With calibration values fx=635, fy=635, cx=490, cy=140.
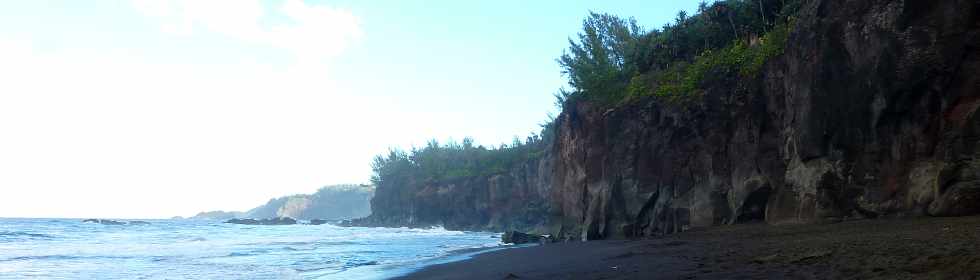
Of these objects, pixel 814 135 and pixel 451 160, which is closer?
pixel 814 135

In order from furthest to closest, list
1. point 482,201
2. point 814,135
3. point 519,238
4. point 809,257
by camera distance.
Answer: point 482,201 < point 519,238 < point 814,135 < point 809,257

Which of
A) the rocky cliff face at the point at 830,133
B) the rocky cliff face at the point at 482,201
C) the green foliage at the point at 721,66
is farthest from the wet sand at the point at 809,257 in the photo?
the rocky cliff face at the point at 482,201

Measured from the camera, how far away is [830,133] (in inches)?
604

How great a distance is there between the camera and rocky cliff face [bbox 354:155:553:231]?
5859 cm

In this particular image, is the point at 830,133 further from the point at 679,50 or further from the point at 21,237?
the point at 21,237

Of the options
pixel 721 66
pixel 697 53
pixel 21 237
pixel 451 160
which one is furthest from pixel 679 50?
pixel 451 160

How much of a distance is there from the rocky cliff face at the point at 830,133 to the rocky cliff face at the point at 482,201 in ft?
104

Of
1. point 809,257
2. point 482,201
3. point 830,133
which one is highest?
point 830,133

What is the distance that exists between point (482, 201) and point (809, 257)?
61968mm

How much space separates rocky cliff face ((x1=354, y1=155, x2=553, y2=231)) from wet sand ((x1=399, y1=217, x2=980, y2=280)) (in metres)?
41.6

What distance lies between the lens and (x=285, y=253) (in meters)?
26.6

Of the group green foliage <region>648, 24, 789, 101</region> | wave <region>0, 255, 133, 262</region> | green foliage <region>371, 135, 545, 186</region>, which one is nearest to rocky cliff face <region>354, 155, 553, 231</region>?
green foliage <region>371, 135, 545, 186</region>

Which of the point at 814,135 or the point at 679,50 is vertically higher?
the point at 679,50

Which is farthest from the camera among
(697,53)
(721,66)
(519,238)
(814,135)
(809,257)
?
(519,238)
